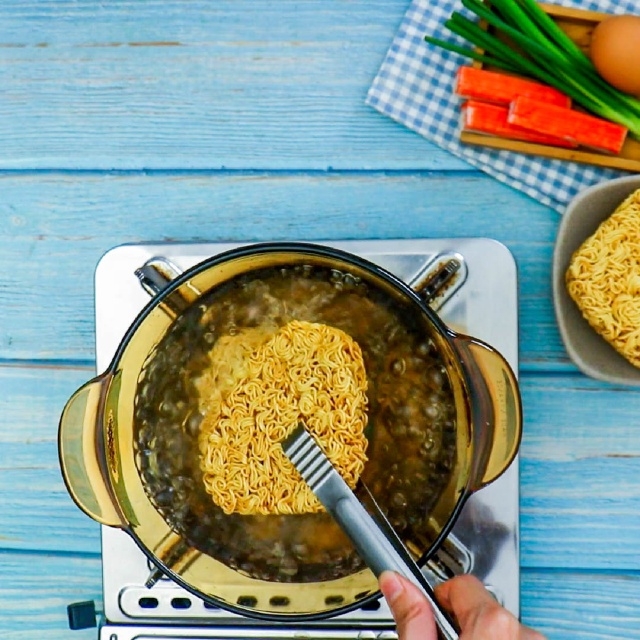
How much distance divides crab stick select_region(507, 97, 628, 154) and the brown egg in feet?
0.14

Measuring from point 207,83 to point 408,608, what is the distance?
584 millimetres

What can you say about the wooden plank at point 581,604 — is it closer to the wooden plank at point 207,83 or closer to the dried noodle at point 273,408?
the dried noodle at point 273,408

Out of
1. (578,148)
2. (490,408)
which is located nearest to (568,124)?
(578,148)

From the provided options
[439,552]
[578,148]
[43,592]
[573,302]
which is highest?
[578,148]

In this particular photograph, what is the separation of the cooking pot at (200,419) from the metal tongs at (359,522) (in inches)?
1.2

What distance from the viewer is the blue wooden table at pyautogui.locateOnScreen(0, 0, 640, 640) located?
80 cm

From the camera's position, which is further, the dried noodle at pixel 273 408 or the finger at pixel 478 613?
the dried noodle at pixel 273 408

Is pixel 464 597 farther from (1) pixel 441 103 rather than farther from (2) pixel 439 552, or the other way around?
(1) pixel 441 103

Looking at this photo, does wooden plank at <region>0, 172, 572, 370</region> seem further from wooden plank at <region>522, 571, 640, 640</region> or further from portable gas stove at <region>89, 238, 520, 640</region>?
wooden plank at <region>522, 571, 640, 640</region>

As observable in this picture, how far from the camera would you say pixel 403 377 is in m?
0.68

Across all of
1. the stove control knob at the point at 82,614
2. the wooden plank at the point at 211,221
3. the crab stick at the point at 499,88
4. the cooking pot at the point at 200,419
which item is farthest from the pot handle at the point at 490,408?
the stove control knob at the point at 82,614

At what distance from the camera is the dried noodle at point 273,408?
27.4 inches

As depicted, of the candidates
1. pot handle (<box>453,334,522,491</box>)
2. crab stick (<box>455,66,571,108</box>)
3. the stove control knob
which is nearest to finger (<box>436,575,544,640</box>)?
pot handle (<box>453,334,522,491</box>)

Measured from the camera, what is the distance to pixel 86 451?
24.1 inches
